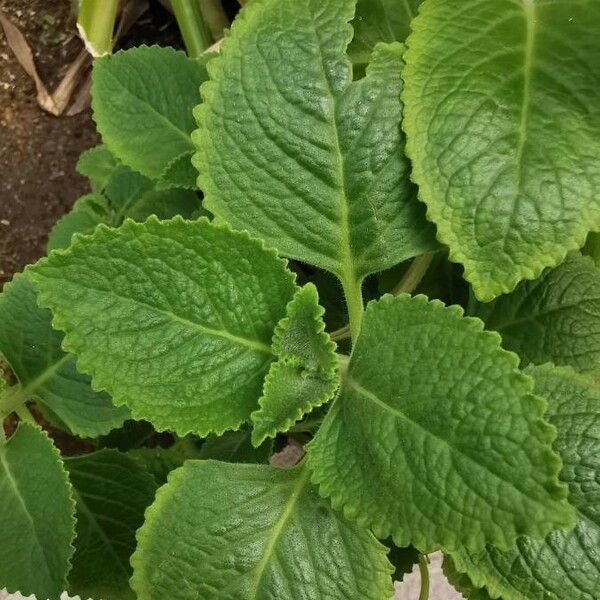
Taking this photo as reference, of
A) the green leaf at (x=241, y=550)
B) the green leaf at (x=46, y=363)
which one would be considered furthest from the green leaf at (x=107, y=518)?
the green leaf at (x=241, y=550)

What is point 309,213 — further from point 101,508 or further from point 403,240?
point 101,508

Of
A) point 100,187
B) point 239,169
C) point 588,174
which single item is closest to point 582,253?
point 588,174

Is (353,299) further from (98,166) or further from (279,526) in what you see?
(98,166)

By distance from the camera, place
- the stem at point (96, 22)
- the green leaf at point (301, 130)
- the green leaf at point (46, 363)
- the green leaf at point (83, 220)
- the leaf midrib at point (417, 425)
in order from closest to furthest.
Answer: the leaf midrib at point (417, 425) < the green leaf at point (301, 130) < the green leaf at point (46, 363) < the green leaf at point (83, 220) < the stem at point (96, 22)

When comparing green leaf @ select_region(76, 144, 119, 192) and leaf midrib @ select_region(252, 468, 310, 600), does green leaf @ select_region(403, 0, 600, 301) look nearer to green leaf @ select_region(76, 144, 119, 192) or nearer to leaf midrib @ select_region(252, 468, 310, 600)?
leaf midrib @ select_region(252, 468, 310, 600)

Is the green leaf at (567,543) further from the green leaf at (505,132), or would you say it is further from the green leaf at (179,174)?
the green leaf at (179,174)

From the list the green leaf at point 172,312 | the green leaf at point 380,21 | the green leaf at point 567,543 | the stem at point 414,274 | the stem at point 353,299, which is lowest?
the green leaf at point 567,543
